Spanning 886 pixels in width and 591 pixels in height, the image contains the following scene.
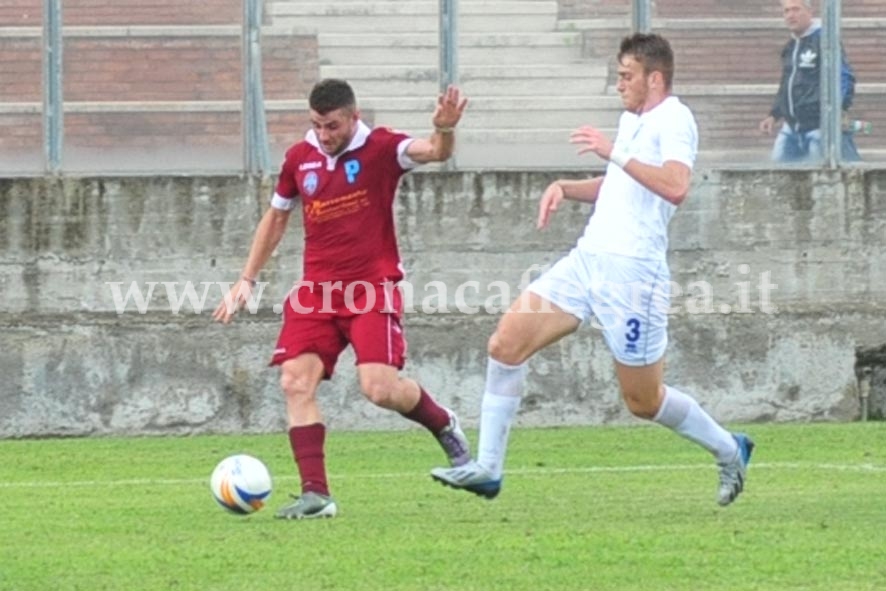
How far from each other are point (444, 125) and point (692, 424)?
5.68ft

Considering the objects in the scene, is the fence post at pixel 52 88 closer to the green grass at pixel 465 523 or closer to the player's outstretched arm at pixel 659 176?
the green grass at pixel 465 523

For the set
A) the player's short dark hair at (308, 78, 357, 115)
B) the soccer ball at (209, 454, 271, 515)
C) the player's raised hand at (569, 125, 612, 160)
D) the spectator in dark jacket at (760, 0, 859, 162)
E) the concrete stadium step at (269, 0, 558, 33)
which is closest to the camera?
the player's raised hand at (569, 125, 612, 160)

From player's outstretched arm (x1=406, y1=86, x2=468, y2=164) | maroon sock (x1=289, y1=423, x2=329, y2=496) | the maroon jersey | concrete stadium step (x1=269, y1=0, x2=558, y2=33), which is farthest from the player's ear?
concrete stadium step (x1=269, y1=0, x2=558, y2=33)

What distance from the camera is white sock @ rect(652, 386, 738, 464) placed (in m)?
10.4

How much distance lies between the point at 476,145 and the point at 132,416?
9.76ft

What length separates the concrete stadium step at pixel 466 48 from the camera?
52.0 feet

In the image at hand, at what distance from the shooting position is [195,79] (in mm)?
15742

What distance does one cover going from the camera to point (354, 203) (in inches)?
426

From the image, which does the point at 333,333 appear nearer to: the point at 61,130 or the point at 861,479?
the point at 861,479

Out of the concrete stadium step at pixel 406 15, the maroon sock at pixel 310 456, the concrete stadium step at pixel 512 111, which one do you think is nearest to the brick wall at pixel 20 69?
the concrete stadium step at pixel 406 15

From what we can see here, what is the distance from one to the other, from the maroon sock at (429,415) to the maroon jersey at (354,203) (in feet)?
1.97

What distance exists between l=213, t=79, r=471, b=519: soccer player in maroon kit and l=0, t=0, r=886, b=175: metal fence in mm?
4923

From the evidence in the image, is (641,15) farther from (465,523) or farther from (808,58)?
(465,523)

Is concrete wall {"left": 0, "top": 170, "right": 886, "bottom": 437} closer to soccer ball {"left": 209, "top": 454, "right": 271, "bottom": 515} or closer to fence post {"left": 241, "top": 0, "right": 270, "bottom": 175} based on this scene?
fence post {"left": 241, "top": 0, "right": 270, "bottom": 175}
